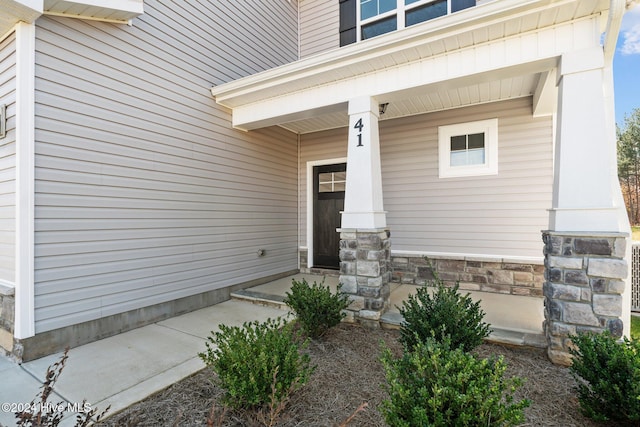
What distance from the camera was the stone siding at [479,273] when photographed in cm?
416

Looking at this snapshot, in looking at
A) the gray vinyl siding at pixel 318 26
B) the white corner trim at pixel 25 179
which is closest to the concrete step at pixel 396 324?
the white corner trim at pixel 25 179

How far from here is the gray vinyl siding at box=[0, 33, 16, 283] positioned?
2643 mm

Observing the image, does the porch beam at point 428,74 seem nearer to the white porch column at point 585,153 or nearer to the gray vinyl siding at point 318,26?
the white porch column at point 585,153

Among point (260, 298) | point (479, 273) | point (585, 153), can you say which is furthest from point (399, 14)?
point (260, 298)

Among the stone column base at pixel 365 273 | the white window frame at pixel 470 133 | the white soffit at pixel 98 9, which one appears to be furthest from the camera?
the white window frame at pixel 470 133

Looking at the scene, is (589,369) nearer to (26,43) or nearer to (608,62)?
(608,62)

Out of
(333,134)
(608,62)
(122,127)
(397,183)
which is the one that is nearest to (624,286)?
(608,62)

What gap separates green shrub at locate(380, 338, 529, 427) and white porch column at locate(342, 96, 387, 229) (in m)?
1.91

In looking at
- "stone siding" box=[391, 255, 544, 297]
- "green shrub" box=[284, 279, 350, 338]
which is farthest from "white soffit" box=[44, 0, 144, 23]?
"stone siding" box=[391, 255, 544, 297]

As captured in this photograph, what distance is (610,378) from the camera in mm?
1769

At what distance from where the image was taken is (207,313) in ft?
12.7

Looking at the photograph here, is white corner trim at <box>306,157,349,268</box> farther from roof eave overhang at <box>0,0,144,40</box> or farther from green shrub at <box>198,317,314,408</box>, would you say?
green shrub at <box>198,317,314,408</box>

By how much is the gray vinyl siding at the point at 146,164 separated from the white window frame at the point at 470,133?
2.76 m

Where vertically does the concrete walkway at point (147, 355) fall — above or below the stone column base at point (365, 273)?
below
